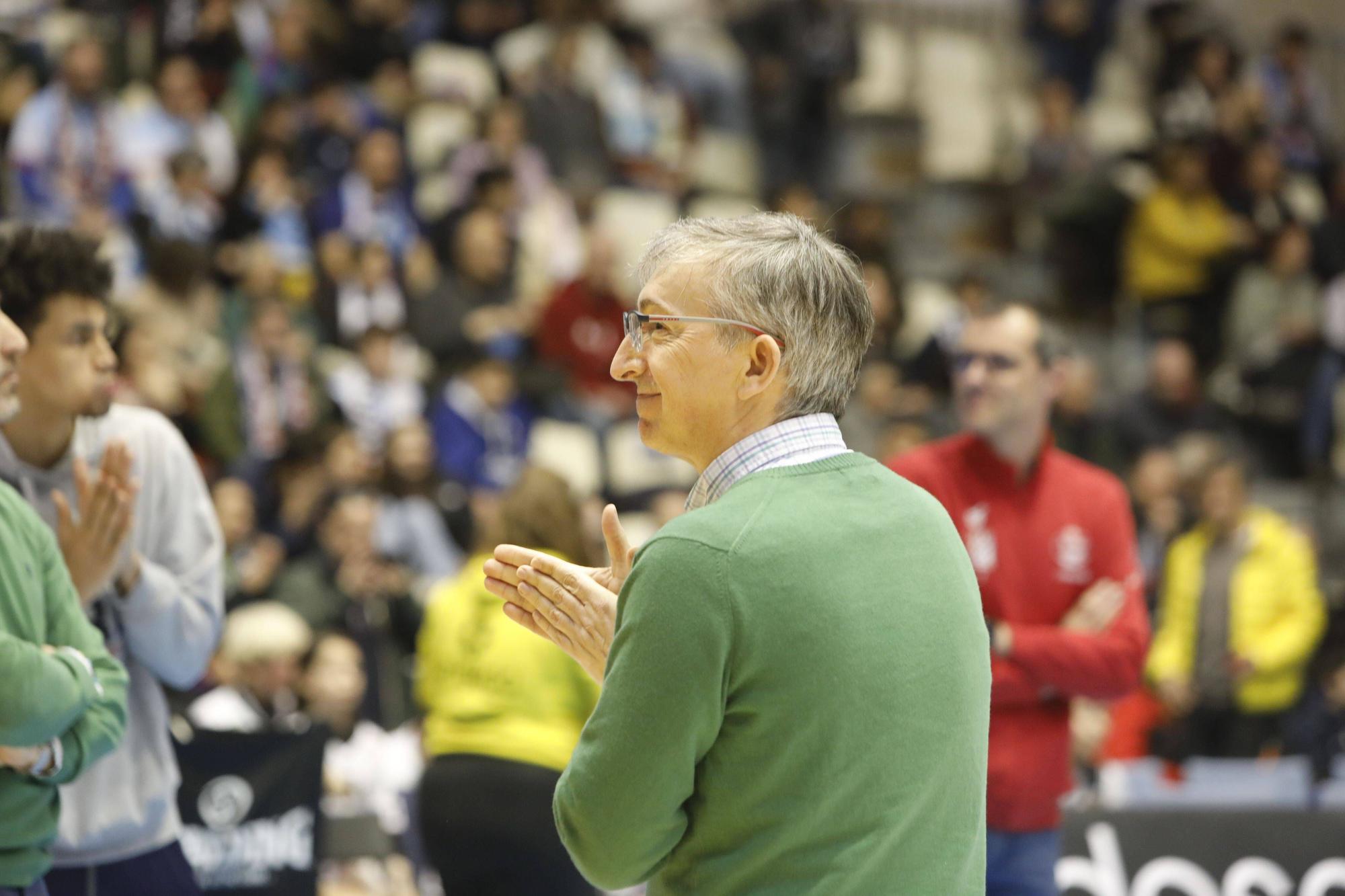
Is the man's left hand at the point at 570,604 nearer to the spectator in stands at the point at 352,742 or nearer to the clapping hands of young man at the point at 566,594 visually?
the clapping hands of young man at the point at 566,594

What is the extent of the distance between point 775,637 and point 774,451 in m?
0.33

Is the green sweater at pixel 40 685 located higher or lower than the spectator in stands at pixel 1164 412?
higher

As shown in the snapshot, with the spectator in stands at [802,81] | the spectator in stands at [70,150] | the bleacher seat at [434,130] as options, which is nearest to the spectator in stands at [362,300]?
the spectator in stands at [70,150]

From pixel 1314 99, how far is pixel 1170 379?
452cm

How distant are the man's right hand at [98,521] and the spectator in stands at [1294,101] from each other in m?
12.7

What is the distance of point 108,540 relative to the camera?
3.43 meters

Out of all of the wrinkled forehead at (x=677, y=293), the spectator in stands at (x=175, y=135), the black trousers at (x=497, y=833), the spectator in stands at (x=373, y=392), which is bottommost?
the spectator in stands at (x=373, y=392)

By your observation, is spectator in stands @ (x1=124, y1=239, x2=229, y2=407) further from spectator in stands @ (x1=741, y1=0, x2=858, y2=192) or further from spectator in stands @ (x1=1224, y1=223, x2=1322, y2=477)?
spectator in stands @ (x1=1224, y1=223, x2=1322, y2=477)

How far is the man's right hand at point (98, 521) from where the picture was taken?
340 centimetres

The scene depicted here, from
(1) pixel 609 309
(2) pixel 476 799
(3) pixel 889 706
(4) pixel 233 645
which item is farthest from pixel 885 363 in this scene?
(3) pixel 889 706

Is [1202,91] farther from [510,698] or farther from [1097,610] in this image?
[510,698]

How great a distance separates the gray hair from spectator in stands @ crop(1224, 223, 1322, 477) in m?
10.2

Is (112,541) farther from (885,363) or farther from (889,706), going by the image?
(885,363)

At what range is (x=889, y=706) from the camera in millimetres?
2359
